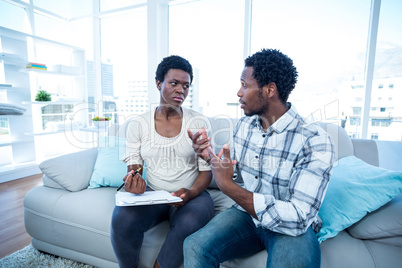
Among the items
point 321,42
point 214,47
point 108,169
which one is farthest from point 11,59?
point 321,42

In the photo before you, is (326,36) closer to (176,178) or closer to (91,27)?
(176,178)

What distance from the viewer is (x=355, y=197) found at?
3.33 feet

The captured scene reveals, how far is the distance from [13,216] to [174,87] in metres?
1.80

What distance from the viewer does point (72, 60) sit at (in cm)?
370

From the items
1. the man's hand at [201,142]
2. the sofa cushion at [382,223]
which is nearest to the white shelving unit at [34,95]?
the man's hand at [201,142]

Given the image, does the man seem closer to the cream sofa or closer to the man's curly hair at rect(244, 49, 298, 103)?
the man's curly hair at rect(244, 49, 298, 103)

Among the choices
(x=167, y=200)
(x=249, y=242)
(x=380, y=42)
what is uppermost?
(x=380, y=42)

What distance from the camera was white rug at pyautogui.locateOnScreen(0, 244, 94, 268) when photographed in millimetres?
1364

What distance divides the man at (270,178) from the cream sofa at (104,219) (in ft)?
0.51

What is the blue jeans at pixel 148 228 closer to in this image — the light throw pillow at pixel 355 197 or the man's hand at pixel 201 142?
the man's hand at pixel 201 142

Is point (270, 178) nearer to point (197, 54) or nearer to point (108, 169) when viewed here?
point (108, 169)

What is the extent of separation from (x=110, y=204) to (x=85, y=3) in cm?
370

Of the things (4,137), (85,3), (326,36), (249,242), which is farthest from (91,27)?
(249,242)

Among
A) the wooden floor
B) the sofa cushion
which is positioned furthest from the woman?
the wooden floor
